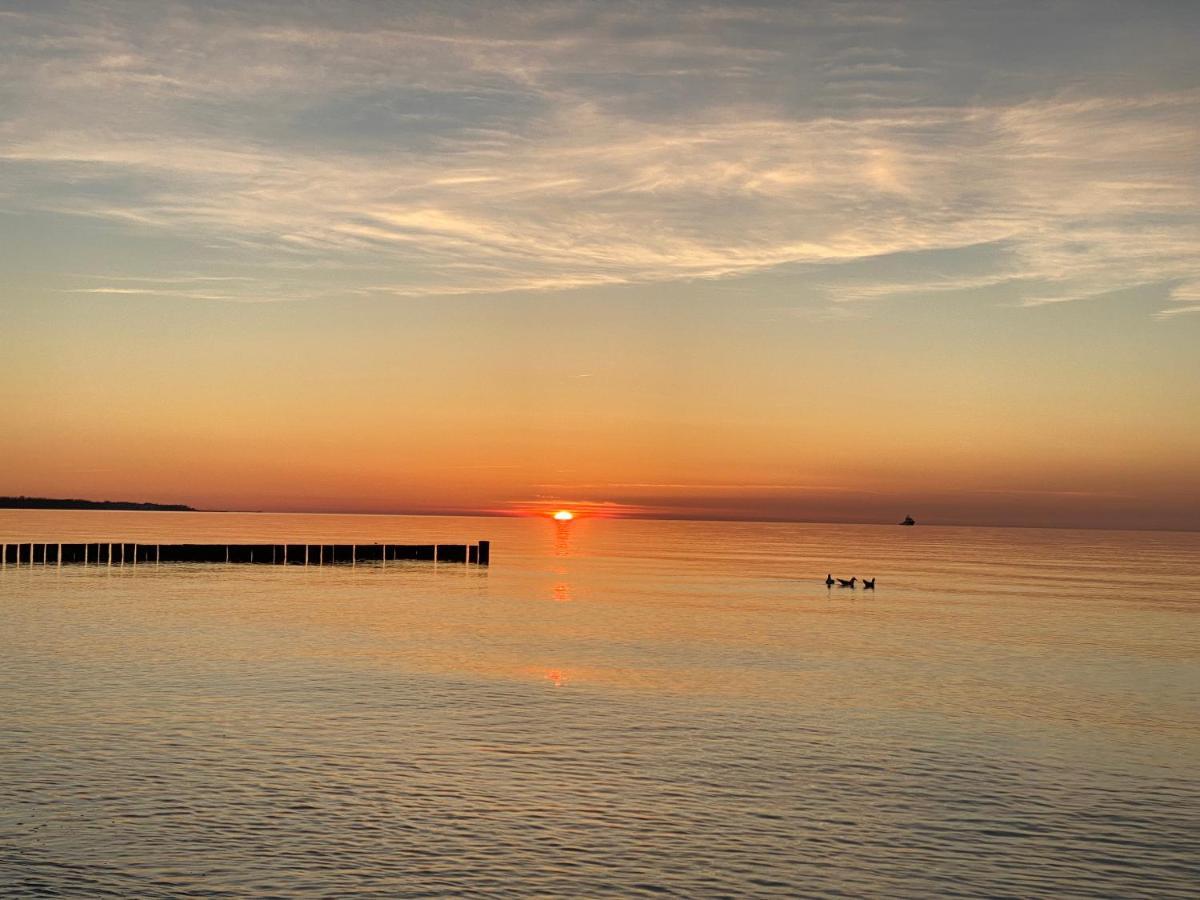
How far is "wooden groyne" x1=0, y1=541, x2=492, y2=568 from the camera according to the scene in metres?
91.1

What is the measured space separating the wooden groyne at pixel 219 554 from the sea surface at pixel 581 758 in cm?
3820

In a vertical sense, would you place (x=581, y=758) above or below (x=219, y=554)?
below

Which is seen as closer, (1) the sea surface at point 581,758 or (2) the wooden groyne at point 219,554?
(1) the sea surface at point 581,758

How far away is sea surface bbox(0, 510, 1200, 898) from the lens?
17844 millimetres

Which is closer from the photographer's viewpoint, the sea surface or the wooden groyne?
the sea surface

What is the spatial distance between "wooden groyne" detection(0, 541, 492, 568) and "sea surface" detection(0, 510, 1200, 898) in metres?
38.2

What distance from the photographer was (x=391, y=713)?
3006 cm

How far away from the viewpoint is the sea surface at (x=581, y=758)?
17844 millimetres

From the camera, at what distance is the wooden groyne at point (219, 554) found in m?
91.1

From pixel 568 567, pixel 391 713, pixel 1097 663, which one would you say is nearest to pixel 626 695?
pixel 391 713

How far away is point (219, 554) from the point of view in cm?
9875

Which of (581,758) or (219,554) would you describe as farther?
(219,554)

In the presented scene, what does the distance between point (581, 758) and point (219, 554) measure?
80.6 m

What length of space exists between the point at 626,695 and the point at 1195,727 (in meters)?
15.9
